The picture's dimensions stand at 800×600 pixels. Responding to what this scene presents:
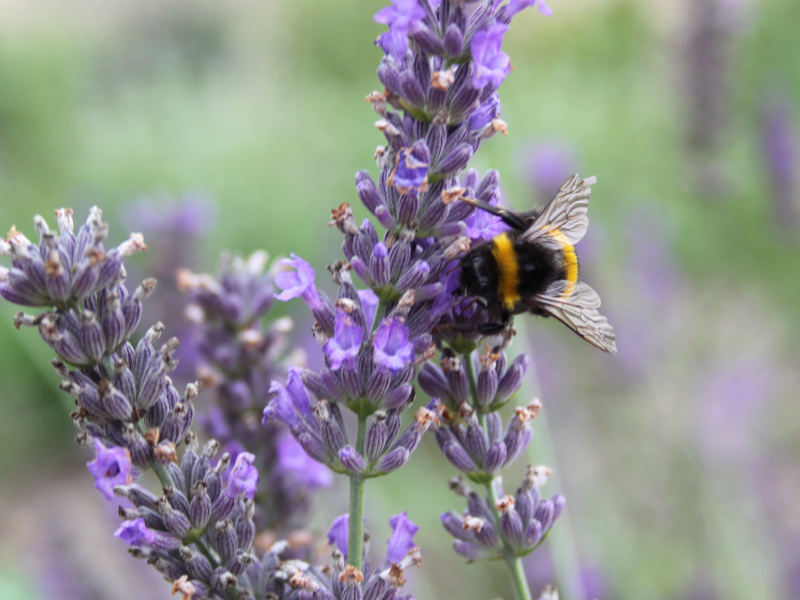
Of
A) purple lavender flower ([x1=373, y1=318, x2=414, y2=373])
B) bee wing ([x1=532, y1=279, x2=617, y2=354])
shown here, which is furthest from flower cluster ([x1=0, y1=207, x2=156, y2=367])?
bee wing ([x1=532, y1=279, x2=617, y2=354])

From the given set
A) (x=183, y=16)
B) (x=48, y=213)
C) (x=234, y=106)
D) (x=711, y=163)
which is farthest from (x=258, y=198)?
(x=183, y=16)

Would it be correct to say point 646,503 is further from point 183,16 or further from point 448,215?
point 183,16

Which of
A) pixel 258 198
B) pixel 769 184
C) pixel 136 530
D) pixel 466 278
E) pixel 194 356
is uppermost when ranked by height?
pixel 258 198

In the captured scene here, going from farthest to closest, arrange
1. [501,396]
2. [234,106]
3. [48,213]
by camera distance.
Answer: [234,106] < [48,213] < [501,396]

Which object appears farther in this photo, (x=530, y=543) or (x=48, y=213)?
(x=48, y=213)

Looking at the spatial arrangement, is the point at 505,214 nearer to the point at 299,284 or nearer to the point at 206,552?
the point at 299,284

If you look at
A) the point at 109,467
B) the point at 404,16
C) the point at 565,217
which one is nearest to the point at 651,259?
the point at 565,217

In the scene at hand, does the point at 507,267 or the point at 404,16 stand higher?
the point at 404,16
